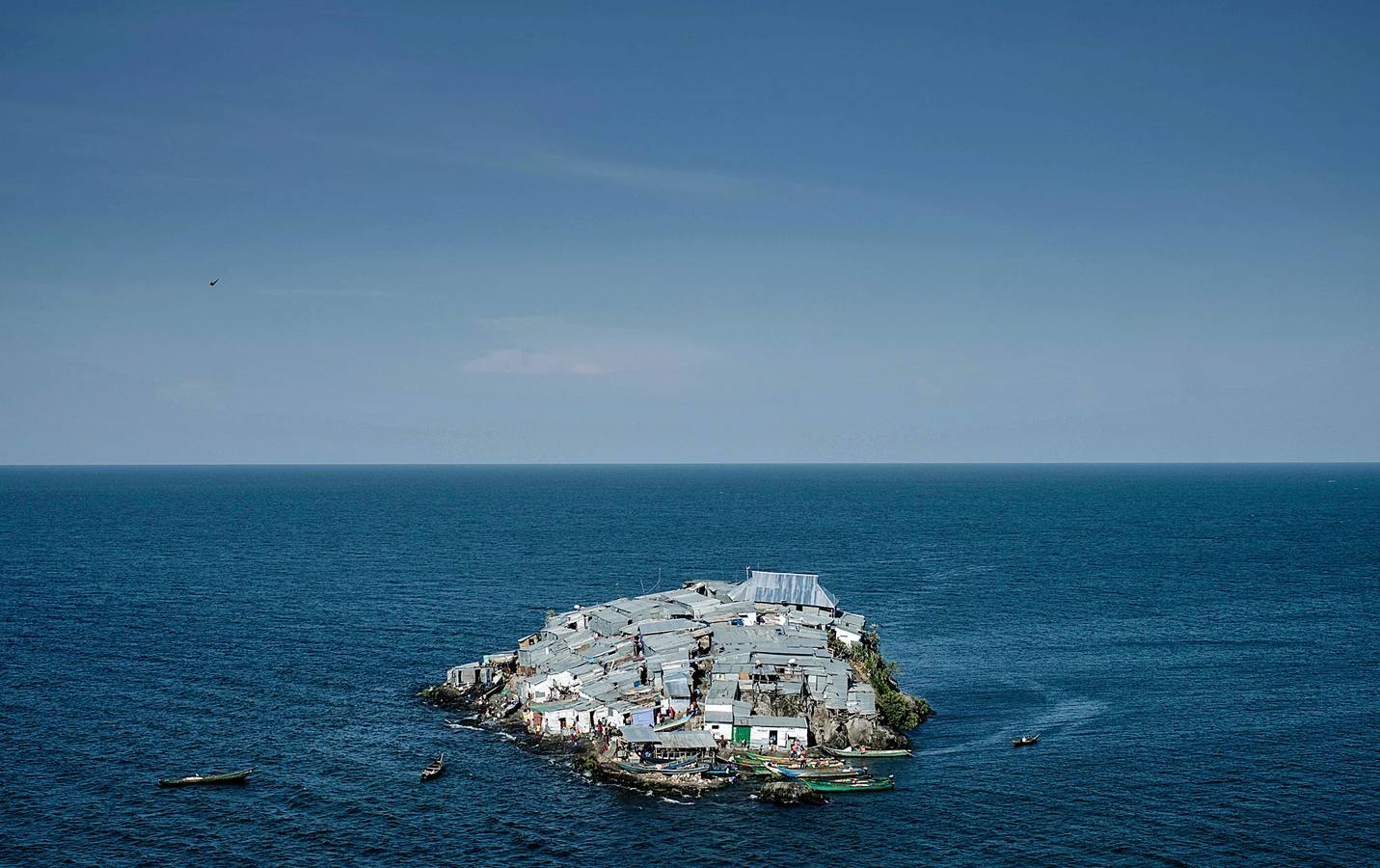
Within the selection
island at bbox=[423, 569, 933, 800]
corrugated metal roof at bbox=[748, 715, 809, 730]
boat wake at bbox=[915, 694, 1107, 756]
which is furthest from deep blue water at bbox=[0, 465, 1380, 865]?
corrugated metal roof at bbox=[748, 715, 809, 730]

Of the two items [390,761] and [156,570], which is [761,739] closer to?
[390,761]

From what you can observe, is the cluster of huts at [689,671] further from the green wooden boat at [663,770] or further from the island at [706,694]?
the green wooden boat at [663,770]

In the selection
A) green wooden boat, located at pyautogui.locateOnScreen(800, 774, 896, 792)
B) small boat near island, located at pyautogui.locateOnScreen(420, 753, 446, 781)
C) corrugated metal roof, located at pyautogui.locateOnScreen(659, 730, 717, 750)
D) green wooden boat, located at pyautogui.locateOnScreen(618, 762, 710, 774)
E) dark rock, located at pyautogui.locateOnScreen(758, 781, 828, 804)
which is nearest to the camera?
dark rock, located at pyautogui.locateOnScreen(758, 781, 828, 804)

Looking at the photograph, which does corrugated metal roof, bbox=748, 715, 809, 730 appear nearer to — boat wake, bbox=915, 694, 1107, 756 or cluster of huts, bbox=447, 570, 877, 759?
cluster of huts, bbox=447, 570, 877, 759

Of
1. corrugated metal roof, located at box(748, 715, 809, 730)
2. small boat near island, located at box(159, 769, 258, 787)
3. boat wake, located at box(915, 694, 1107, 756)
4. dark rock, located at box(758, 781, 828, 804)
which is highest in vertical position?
corrugated metal roof, located at box(748, 715, 809, 730)

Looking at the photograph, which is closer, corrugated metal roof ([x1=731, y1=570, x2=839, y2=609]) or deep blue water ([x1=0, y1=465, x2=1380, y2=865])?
deep blue water ([x1=0, y1=465, x2=1380, y2=865])

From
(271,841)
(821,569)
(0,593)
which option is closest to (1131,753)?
(271,841)

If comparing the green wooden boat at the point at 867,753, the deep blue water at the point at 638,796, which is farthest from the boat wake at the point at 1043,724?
the green wooden boat at the point at 867,753
